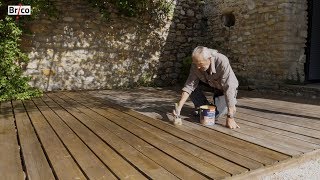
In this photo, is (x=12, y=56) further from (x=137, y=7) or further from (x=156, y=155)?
(x=156, y=155)

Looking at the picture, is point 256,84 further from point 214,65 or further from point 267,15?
point 214,65

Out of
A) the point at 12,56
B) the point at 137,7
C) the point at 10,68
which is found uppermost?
the point at 137,7

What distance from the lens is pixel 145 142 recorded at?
2936 mm

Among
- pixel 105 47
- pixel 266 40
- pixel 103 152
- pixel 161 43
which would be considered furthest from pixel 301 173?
pixel 161 43

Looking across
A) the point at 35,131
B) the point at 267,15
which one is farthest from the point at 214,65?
the point at 267,15

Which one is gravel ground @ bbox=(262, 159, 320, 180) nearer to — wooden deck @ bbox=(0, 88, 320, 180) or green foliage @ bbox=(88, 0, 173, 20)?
wooden deck @ bbox=(0, 88, 320, 180)

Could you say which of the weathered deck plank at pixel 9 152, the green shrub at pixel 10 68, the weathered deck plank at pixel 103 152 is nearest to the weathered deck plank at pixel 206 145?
the weathered deck plank at pixel 103 152

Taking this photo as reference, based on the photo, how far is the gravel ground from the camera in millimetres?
2208

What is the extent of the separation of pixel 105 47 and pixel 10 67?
2351 millimetres

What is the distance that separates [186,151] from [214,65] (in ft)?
3.90

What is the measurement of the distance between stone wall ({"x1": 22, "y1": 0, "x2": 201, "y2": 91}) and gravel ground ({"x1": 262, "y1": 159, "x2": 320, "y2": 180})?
19.8 feet

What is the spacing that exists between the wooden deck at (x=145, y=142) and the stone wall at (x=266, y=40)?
1.89 metres

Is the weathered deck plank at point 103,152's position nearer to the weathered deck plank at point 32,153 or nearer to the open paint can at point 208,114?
the weathered deck plank at point 32,153

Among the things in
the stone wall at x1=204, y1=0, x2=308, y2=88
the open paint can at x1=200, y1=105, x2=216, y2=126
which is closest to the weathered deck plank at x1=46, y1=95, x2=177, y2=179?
the open paint can at x1=200, y1=105, x2=216, y2=126
